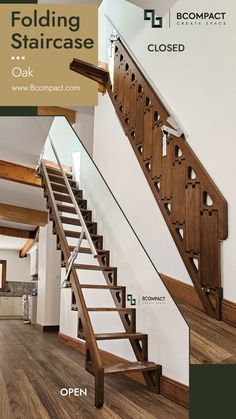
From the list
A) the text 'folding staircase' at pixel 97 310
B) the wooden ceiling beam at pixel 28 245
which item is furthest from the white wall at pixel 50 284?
the text 'folding staircase' at pixel 97 310

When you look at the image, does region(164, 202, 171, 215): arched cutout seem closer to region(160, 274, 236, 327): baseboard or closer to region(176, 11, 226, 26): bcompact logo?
region(160, 274, 236, 327): baseboard

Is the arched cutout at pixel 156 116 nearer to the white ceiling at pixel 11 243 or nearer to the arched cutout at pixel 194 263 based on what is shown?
the arched cutout at pixel 194 263

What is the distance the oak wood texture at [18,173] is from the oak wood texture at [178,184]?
435cm

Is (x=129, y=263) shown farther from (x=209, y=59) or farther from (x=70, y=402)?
(x=209, y=59)

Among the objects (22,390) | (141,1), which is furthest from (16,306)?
(141,1)

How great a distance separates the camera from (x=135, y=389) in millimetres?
2562

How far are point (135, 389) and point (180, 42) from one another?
2196mm

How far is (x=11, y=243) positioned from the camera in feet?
41.7

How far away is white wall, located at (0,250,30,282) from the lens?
13914 millimetres

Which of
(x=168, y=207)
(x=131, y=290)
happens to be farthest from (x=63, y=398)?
(x=168, y=207)

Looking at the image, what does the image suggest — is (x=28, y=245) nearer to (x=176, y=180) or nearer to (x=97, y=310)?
(x=97, y=310)

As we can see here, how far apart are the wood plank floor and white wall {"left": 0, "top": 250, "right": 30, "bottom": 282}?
10448 millimetres

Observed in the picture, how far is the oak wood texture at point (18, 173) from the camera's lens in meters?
6.40

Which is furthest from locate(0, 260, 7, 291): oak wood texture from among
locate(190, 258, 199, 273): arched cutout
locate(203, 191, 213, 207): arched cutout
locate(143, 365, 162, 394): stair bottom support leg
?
locate(190, 258, 199, 273): arched cutout
